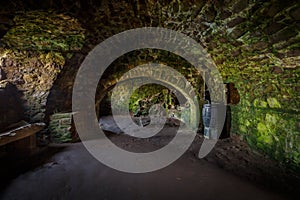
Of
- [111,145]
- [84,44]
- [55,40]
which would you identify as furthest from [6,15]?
[111,145]

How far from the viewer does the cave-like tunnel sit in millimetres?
2066

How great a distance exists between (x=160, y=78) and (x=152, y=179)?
10.4 ft

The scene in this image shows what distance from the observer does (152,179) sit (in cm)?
254

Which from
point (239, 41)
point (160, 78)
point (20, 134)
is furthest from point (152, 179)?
point (160, 78)

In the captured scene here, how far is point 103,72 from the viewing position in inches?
183

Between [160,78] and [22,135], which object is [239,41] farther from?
[22,135]

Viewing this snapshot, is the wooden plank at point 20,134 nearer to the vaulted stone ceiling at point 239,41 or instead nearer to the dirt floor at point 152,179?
the dirt floor at point 152,179

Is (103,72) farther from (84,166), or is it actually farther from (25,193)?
(25,193)

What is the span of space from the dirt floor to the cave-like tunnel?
0.05ft

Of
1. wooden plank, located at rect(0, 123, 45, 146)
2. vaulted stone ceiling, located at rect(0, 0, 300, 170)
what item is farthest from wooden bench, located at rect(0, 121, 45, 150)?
vaulted stone ceiling, located at rect(0, 0, 300, 170)

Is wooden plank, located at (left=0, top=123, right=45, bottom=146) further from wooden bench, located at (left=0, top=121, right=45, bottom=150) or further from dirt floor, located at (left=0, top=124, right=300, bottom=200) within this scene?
dirt floor, located at (left=0, top=124, right=300, bottom=200)

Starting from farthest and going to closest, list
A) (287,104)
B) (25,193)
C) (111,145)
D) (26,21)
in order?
(111,145) < (287,104) < (26,21) < (25,193)

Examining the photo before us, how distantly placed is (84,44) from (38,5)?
152 centimetres

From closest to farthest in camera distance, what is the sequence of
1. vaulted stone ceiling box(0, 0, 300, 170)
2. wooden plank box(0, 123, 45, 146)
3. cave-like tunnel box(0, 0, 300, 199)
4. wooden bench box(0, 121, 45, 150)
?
vaulted stone ceiling box(0, 0, 300, 170) → cave-like tunnel box(0, 0, 300, 199) → wooden plank box(0, 123, 45, 146) → wooden bench box(0, 121, 45, 150)
